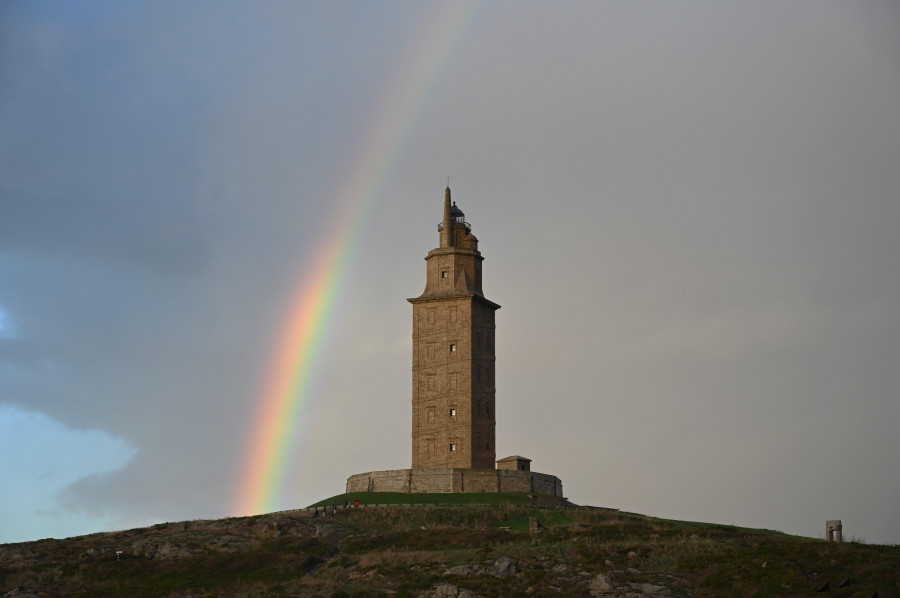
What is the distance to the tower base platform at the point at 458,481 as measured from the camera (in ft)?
259

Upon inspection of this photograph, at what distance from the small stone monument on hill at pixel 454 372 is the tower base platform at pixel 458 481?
3.61ft

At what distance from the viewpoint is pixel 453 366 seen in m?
86.6

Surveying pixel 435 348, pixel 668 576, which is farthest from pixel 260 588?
pixel 435 348

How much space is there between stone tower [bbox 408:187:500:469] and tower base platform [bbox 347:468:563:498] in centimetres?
483

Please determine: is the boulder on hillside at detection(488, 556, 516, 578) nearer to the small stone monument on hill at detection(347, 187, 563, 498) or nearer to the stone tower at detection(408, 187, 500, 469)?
the small stone monument on hill at detection(347, 187, 563, 498)

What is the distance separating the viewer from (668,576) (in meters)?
50.9

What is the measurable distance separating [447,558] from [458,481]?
22108 millimetres

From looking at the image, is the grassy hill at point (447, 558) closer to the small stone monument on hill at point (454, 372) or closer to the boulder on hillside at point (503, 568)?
the boulder on hillside at point (503, 568)

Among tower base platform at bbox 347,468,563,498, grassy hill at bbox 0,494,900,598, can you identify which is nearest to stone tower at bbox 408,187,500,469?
tower base platform at bbox 347,468,563,498

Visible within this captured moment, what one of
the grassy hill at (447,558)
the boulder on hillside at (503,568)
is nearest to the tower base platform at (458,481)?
the grassy hill at (447,558)

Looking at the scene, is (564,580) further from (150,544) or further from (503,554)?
(150,544)

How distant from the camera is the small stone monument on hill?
278 feet

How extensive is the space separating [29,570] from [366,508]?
2057 cm

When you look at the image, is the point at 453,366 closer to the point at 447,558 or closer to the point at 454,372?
the point at 454,372
